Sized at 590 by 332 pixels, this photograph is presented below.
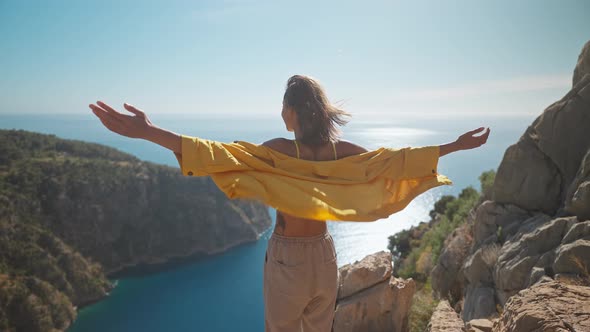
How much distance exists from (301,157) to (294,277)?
0.76 meters

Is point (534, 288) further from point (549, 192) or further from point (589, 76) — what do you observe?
point (589, 76)

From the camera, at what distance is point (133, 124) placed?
7.16ft

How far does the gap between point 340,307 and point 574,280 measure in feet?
8.73

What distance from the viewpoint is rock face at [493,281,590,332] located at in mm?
2572

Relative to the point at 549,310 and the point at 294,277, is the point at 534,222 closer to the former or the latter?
the point at 549,310

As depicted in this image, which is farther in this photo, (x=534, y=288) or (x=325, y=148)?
(x=534, y=288)

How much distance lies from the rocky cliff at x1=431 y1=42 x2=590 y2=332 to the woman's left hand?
10.6ft

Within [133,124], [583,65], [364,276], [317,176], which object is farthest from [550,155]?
[133,124]

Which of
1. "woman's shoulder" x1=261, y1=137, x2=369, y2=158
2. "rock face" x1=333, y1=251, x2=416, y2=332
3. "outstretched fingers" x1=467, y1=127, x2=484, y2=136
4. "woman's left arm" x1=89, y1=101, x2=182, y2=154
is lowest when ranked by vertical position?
"rock face" x1=333, y1=251, x2=416, y2=332

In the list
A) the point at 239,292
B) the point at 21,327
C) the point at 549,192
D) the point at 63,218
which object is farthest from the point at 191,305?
the point at 549,192

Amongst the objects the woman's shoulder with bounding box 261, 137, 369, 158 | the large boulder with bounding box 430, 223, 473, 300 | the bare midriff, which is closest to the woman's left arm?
the woman's shoulder with bounding box 261, 137, 369, 158

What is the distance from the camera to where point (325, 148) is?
2.56m

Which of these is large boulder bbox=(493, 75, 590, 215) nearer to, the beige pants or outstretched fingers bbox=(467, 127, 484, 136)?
outstretched fingers bbox=(467, 127, 484, 136)

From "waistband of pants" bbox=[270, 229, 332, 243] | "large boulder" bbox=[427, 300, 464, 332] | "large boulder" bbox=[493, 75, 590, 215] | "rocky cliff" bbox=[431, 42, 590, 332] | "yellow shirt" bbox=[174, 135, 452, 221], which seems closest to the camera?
"yellow shirt" bbox=[174, 135, 452, 221]
